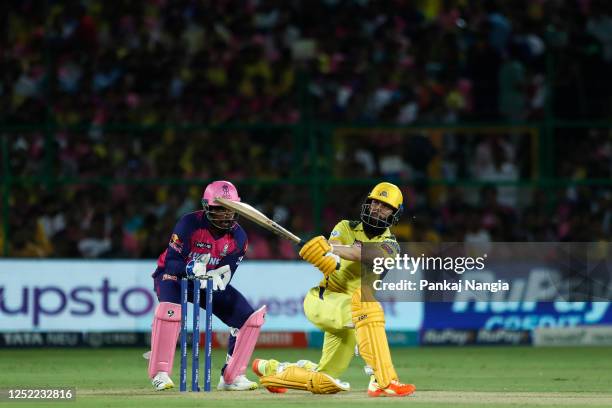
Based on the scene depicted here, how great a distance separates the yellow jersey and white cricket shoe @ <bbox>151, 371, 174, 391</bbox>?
1.59 metres

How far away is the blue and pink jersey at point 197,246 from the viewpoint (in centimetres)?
1258

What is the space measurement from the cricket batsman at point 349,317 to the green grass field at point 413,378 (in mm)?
153

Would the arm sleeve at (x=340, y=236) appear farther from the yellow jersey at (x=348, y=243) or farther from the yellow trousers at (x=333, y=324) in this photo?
the yellow trousers at (x=333, y=324)

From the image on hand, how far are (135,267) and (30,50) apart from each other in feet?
18.3

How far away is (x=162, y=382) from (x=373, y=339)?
2019 mm

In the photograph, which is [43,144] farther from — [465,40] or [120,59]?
[465,40]

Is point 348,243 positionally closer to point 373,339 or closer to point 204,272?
point 373,339

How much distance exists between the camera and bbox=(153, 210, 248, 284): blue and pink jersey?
41.3 ft

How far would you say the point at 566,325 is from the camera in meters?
19.0

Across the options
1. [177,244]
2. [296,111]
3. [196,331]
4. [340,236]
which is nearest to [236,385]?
[196,331]

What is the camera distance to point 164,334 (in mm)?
12414

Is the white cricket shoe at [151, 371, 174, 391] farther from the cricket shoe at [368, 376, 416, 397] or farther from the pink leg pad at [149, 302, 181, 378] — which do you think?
the cricket shoe at [368, 376, 416, 397]

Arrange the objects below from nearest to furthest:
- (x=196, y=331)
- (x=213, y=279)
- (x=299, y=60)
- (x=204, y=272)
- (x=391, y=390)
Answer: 1. (x=391, y=390)
2. (x=196, y=331)
3. (x=204, y=272)
4. (x=213, y=279)
5. (x=299, y=60)

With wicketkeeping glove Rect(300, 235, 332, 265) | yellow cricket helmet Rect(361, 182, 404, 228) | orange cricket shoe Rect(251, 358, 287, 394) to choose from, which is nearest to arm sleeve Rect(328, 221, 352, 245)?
yellow cricket helmet Rect(361, 182, 404, 228)
